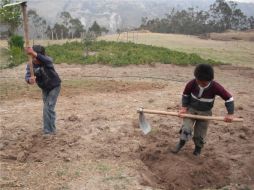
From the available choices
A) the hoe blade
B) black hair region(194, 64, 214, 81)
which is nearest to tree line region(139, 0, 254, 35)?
the hoe blade

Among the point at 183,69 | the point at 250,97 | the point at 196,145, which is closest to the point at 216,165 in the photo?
the point at 196,145

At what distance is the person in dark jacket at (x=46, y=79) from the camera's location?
20.9ft

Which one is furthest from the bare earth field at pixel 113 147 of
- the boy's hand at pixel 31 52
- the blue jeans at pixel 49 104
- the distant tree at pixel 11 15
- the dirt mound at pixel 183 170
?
the distant tree at pixel 11 15

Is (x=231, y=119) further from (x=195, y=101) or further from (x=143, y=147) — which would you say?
(x=143, y=147)

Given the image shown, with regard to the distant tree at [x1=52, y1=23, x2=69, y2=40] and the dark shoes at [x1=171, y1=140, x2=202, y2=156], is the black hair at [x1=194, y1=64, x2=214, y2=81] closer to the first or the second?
the dark shoes at [x1=171, y1=140, x2=202, y2=156]

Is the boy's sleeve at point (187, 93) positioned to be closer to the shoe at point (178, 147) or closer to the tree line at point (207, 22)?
the shoe at point (178, 147)

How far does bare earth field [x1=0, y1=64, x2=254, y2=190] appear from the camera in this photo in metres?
5.41

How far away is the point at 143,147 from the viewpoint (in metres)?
6.53

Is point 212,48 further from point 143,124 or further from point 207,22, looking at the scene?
point 207,22

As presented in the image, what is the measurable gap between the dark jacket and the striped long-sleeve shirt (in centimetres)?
207

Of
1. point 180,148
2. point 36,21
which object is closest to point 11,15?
point 180,148

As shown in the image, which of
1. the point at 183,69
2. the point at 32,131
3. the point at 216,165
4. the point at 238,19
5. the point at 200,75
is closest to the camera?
the point at 200,75

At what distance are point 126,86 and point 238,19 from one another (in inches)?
2388

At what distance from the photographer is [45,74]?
652 cm
